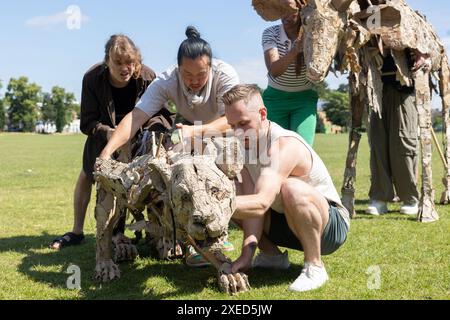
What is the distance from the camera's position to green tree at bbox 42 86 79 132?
116 m

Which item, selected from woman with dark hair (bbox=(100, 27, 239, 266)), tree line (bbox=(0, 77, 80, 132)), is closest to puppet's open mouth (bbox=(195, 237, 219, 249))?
woman with dark hair (bbox=(100, 27, 239, 266))

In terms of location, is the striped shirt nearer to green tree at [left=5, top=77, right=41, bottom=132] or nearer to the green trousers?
the green trousers

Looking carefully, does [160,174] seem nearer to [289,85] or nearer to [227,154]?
[227,154]

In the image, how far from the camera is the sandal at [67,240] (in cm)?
671

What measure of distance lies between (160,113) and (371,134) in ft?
12.5

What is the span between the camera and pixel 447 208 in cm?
892

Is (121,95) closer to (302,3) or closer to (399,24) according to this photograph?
(302,3)

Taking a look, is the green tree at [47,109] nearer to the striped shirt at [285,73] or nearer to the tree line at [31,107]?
the tree line at [31,107]

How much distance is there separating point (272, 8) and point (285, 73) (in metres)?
1.21

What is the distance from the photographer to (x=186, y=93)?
550 centimetres

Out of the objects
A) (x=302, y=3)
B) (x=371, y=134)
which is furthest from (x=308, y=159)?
(x=371, y=134)

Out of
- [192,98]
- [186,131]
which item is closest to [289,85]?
[192,98]

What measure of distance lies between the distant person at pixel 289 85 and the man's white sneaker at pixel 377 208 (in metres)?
2.27

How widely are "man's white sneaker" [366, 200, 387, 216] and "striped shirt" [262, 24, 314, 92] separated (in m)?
2.57
